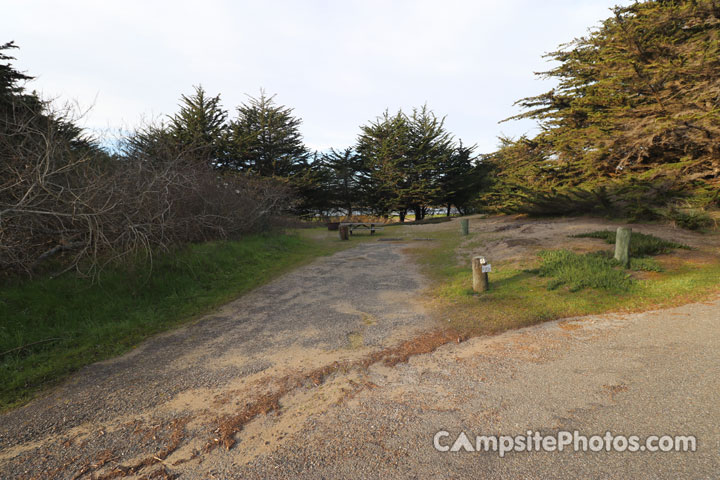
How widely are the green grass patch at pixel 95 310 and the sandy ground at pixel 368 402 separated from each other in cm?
44

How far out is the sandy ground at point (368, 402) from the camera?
2.21 metres

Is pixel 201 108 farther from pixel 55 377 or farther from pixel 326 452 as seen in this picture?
pixel 326 452

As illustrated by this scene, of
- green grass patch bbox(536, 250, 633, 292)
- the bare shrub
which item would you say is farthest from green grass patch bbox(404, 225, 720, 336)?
the bare shrub

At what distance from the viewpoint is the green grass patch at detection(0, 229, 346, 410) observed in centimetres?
377

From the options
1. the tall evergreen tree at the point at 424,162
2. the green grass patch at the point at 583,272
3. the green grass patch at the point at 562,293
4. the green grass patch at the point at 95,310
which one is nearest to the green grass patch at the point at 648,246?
the green grass patch at the point at 562,293

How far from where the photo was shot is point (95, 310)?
5105 millimetres

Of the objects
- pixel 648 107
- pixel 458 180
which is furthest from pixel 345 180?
pixel 648 107

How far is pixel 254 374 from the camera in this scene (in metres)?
3.49

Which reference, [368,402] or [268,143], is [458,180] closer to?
[268,143]

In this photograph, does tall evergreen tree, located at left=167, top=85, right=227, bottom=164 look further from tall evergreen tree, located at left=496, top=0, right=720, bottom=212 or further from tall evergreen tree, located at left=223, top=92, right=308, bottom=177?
tall evergreen tree, located at left=496, top=0, right=720, bottom=212

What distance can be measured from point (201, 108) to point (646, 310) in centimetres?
2661

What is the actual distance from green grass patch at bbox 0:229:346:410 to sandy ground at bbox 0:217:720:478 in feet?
1.44
